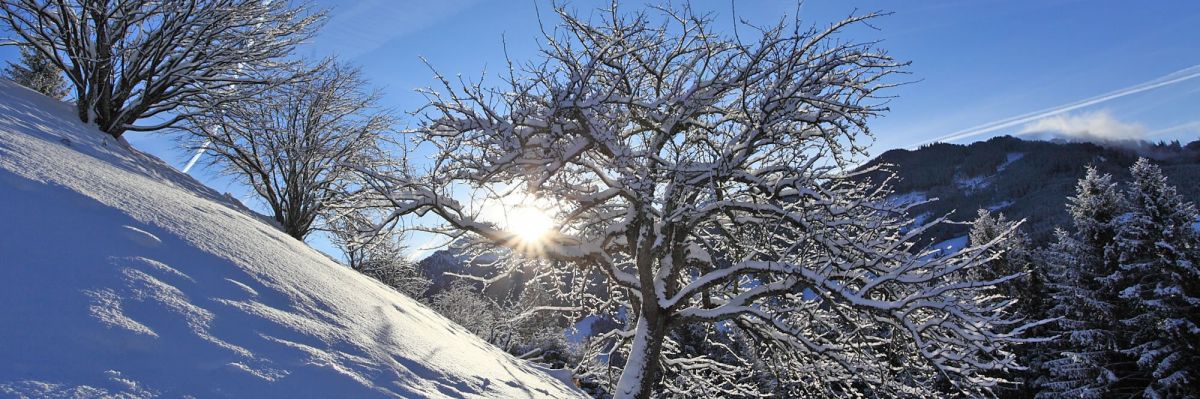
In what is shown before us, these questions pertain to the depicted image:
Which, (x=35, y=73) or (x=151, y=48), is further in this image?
(x=35, y=73)

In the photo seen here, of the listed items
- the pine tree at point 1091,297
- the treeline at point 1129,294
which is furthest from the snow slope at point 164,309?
the pine tree at point 1091,297

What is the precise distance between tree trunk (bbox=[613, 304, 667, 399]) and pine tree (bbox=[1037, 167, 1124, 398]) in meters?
18.2

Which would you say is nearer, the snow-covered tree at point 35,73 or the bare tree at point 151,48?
the bare tree at point 151,48

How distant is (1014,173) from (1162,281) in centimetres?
13188

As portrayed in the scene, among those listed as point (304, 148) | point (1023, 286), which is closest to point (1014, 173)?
point (1023, 286)

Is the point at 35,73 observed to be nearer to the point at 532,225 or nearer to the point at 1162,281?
the point at 532,225

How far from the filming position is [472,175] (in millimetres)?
5641

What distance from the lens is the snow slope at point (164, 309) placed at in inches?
87.2

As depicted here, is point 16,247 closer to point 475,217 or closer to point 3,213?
point 3,213

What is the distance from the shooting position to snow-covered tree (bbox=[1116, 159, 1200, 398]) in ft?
50.2

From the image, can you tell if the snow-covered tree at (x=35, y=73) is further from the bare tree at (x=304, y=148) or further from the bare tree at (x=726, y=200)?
the bare tree at (x=726, y=200)

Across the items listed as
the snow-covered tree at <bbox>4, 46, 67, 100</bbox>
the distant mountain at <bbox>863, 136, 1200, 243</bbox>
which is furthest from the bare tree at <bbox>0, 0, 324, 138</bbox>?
the distant mountain at <bbox>863, 136, 1200, 243</bbox>

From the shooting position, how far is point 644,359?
6027 millimetres

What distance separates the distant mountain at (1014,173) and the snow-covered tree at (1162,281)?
5798cm
